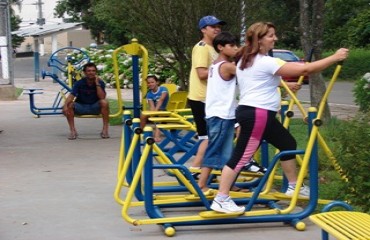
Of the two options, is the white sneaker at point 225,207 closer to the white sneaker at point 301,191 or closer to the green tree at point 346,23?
the white sneaker at point 301,191

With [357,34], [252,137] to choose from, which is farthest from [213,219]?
[357,34]

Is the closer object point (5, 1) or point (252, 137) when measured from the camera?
point (252, 137)

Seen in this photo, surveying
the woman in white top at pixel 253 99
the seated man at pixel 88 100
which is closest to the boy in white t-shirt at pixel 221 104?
the woman in white top at pixel 253 99

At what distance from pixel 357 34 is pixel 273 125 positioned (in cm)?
3355

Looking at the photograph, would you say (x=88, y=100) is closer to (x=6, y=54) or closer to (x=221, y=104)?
(x=221, y=104)

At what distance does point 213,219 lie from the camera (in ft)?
20.2

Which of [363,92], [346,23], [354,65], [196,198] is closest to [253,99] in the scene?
[196,198]

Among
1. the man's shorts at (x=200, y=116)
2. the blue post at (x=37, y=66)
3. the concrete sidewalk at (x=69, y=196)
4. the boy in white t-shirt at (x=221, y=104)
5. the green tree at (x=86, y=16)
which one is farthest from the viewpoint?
the green tree at (x=86, y=16)

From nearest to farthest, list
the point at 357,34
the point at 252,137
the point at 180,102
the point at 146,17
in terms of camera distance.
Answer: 1. the point at 252,137
2. the point at 180,102
3. the point at 146,17
4. the point at 357,34

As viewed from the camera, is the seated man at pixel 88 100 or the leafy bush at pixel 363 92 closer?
the seated man at pixel 88 100

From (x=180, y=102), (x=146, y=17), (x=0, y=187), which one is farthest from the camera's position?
(x=146, y=17)

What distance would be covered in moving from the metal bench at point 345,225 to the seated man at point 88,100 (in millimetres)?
7796

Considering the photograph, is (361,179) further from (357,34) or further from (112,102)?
(357,34)

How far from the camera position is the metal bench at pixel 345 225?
423 centimetres
